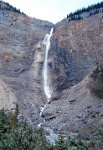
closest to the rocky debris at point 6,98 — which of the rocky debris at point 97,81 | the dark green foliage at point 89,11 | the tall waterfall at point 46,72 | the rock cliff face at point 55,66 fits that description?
the rock cliff face at point 55,66

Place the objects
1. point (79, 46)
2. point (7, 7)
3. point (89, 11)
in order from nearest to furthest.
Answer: point (79, 46), point (89, 11), point (7, 7)

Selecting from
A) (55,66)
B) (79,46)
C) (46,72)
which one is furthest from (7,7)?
(46,72)

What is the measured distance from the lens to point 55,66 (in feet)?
345

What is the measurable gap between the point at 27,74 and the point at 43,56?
9263 millimetres

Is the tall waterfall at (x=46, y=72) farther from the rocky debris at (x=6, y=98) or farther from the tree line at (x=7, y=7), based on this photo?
the tree line at (x=7, y=7)

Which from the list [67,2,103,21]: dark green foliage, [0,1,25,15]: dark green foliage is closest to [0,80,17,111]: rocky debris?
[67,2,103,21]: dark green foliage

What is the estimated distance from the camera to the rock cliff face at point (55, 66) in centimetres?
8312

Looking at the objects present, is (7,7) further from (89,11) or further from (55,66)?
(55,66)

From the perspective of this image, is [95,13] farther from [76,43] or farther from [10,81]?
[10,81]

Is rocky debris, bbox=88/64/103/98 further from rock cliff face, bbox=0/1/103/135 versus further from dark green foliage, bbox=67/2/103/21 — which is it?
dark green foliage, bbox=67/2/103/21

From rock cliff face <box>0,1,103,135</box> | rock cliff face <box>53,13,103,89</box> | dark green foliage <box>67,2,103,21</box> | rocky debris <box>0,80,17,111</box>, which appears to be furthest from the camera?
dark green foliage <box>67,2,103,21</box>

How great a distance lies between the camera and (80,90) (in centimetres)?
9081

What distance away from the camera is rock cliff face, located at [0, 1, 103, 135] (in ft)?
273

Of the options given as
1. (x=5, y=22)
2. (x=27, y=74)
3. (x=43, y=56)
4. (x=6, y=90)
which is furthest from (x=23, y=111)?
(x=5, y=22)
